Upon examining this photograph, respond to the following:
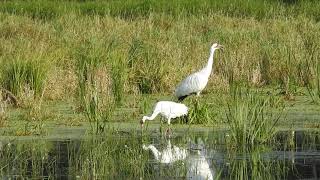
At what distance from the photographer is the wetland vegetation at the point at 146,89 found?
381 inches

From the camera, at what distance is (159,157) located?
980cm

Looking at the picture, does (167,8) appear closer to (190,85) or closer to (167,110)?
(190,85)

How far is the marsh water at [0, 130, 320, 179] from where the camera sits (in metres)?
8.80

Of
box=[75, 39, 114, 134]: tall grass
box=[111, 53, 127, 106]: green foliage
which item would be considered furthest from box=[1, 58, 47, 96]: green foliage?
box=[111, 53, 127, 106]: green foliage

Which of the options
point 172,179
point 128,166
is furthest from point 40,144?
point 172,179

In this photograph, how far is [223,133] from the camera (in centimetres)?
1153

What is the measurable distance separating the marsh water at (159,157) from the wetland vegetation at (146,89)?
1.0 inches

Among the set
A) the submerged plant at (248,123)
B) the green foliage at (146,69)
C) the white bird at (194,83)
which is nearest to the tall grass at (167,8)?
the green foliage at (146,69)

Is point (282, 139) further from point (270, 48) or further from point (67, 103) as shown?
point (270, 48)

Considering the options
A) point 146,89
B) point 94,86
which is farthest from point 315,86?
point 94,86

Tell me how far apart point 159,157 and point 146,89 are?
20.2 ft

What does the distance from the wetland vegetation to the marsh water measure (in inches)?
1.0

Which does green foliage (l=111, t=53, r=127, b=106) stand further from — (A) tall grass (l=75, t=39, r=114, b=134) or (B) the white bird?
(B) the white bird

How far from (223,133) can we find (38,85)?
3976mm
